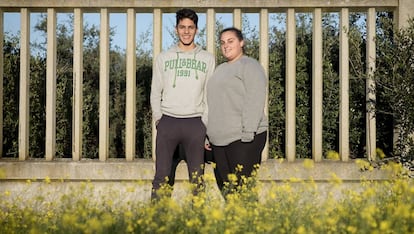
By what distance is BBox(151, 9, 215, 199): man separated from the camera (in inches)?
209

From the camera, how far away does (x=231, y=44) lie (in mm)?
5070

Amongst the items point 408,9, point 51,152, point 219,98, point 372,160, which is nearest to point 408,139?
point 372,160

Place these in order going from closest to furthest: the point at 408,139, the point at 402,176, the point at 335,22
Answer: the point at 402,176, the point at 408,139, the point at 335,22

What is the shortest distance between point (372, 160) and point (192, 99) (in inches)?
97.7

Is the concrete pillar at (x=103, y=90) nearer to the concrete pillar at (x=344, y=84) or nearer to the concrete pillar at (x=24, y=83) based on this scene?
the concrete pillar at (x=24, y=83)

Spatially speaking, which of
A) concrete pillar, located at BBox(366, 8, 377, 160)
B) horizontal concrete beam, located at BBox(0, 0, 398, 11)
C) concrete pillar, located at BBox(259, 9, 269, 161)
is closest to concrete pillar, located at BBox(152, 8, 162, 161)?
horizontal concrete beam, located at BBox(0, 0, 398, 11)

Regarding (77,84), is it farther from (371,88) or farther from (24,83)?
(371,88)

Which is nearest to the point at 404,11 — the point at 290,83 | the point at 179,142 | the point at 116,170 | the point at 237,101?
the point at 290,83

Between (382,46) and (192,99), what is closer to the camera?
(192,99)

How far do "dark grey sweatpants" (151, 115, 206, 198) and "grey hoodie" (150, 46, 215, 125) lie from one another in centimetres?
6

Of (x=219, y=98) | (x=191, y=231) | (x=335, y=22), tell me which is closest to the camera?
(x=191, y=231)

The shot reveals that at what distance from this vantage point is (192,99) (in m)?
5.31

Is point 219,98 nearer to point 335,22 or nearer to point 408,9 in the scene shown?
point 408,9

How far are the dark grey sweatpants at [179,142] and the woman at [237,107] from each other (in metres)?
0.20
